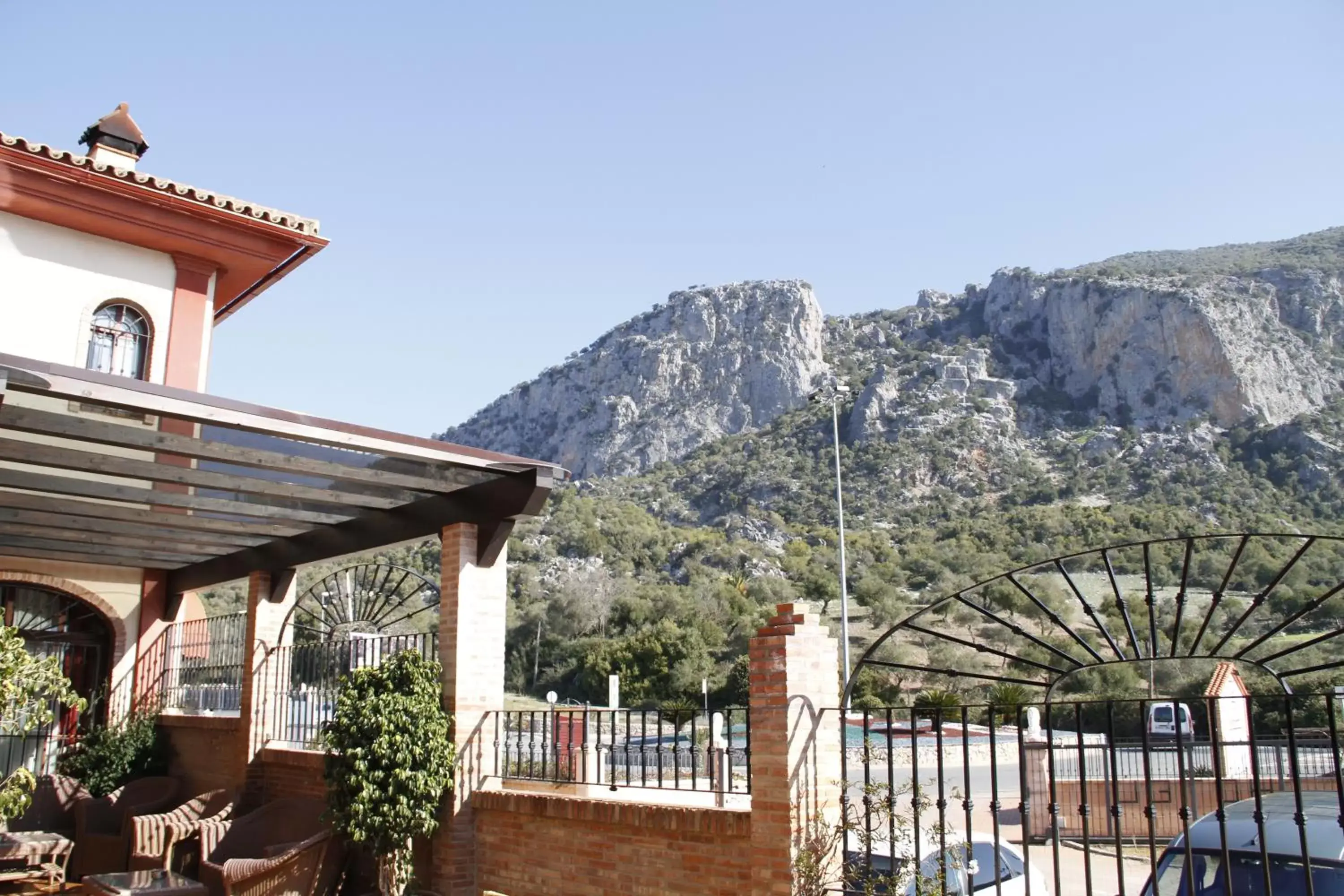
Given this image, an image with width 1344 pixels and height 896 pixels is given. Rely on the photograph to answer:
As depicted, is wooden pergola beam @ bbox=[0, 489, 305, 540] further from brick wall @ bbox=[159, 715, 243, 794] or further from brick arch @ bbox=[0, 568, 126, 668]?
brick arch @ bbox=[0, 568, 126, 668]

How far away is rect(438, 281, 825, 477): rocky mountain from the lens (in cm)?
8225

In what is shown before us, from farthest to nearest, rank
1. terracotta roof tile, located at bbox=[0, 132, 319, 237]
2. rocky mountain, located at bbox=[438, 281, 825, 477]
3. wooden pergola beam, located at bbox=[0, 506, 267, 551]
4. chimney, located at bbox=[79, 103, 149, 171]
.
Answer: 1. rocky mountain, located at bbox=[438, 281, 825, 477]
2. chimney, located at bbox=[79, 103, 149, 171]
3. terracotta roof tile, located at bbox=[0, 132, 319, 237]
4. wooden pergola beam, located at bbox=[0, 506, 267, 551]

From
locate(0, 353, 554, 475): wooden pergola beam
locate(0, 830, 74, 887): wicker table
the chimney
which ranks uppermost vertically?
the chimney

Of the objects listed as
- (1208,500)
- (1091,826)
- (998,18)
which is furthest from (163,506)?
(1208,500)

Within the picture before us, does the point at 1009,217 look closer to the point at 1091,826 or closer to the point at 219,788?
the point at 1091,826

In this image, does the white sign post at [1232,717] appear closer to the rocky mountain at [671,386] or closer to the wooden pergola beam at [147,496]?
the wooden pergola beam at [147,496]

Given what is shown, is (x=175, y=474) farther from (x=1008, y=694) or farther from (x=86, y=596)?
(x=1008, y=694)

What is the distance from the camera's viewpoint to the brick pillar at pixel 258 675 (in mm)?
9984

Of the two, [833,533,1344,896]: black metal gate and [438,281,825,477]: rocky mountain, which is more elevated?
[438,281,825,477]: rocky mountain

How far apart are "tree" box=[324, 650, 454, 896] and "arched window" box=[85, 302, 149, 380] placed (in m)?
6.17

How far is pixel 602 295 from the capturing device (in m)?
40.8

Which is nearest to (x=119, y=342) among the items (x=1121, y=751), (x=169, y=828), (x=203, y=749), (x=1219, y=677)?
(x=203, y=749)

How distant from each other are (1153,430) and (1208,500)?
41.3 ft

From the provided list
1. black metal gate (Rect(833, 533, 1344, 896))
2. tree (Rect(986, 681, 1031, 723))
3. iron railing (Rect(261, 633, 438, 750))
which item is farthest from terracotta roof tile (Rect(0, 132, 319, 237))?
tree (Rect(986, 681, 1031, 723))
